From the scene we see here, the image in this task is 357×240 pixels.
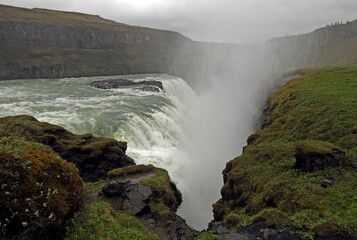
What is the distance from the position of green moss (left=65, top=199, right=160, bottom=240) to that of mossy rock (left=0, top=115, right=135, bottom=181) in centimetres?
904

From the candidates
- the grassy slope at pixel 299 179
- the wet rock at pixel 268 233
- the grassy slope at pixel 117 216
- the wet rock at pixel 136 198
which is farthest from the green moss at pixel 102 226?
the grassy slope at pixel 299 179

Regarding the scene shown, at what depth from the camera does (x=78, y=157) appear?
65.5ft

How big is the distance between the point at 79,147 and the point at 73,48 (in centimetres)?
11190

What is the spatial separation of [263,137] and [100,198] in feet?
54.3

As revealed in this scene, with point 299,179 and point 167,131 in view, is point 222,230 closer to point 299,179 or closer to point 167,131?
point 299,179

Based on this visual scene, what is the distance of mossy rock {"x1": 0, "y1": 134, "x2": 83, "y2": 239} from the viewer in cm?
668

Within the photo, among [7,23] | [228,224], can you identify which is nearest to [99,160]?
[228,224]

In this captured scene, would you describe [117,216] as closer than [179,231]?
Yes

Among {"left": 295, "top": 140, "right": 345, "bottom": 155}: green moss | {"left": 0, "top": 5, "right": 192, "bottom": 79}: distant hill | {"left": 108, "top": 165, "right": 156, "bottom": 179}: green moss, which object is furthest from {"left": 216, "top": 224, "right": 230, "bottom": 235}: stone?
{"left": 0, "top": 5, "right": 192, "bottom": 79}: distant hill

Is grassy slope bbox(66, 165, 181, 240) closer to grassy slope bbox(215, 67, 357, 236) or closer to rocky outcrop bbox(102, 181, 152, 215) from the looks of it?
rocky outcrop bbox(102, 181, 152, 215)

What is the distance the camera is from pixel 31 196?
7062mm

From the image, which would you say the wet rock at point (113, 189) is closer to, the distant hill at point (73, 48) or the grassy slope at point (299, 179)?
the grassy slope at point (299, 179)

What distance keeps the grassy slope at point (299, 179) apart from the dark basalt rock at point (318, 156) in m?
0.45

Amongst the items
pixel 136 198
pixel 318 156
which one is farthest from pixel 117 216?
pixel 318 156
